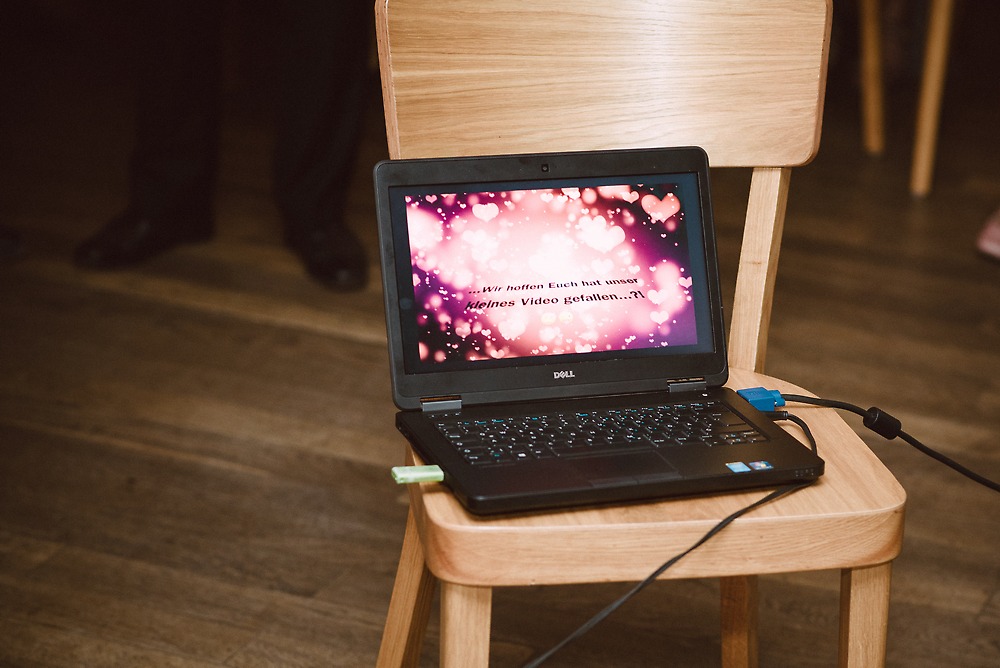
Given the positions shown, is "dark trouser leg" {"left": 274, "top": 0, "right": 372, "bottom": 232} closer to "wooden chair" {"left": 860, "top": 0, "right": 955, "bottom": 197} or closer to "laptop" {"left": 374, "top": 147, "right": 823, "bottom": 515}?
"laptop" {"left": 374, "top": 147, "right": 823, "bottom": 515}

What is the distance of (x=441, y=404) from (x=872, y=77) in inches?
90.6

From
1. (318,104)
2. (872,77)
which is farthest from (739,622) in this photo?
(872,77)

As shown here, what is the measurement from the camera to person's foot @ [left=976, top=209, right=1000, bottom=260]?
2.22 meters

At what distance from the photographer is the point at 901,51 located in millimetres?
3514

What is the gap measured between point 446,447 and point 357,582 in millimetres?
576

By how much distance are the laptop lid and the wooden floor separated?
17.4 inches

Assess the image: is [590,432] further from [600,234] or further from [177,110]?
[177,110]

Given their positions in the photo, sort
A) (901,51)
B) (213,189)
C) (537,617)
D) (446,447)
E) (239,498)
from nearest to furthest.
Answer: (446,447) → (537,617) → (239,498) → (213,189) → (901,51)

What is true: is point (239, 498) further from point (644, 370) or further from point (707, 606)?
point (644, 370)

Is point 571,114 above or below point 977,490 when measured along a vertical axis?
above

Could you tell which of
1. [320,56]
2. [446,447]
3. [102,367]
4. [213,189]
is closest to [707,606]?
[446,447]

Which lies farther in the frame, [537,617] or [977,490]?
[977,490]

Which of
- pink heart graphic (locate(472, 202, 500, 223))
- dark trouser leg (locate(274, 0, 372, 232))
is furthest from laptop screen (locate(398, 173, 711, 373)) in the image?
dark trouser leg (locate(274, 0, 372, 232))

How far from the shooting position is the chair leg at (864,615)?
2.31 ft
